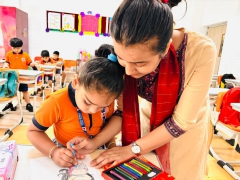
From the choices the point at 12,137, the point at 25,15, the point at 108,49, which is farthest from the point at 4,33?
the point at 108,49

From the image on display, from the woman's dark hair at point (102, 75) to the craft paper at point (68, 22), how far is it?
5341 mm

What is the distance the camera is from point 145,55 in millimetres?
535

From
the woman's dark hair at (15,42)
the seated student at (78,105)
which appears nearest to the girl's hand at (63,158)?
the seated student at (78,105)

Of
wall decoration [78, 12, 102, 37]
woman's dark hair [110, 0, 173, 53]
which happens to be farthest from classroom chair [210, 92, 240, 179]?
wall decoration [78, 12, 102, 37]

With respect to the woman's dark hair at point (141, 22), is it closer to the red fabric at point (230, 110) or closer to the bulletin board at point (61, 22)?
the red fabric at point (230, 110)

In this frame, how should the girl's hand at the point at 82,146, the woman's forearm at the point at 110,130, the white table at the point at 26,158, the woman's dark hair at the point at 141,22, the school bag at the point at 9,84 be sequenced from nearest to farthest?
the woman's dark hair at the point at 141,22 < the white table at the point at 26,158 < the girl's hand at the point at 82,146 < the woman's forearm at the point at 110,130 < the school bag at the point at 9,84

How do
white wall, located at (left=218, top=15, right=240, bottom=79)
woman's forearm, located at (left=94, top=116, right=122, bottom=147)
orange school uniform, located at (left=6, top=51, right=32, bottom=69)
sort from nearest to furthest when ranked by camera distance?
1. woman's forearm, located at (left=94, top=116, right=122, bottom=147)
2. orange school uniform, located at (left=6, top=51, right=32, bottom=69)
3. white wall, located at (left=218, top=15, right=240, bottom=79)

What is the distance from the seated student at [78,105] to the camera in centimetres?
67

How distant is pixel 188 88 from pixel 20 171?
1.97 ft

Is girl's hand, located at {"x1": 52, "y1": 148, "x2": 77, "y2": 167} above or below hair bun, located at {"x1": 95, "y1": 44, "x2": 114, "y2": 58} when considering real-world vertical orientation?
below

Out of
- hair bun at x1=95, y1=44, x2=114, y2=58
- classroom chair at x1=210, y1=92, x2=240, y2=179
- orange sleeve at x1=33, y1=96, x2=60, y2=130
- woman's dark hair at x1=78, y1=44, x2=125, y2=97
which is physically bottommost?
classroom chair at x1=210, y1=92, x2=240, y2=179

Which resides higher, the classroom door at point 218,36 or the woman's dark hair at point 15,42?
the classroom door at point 218,36

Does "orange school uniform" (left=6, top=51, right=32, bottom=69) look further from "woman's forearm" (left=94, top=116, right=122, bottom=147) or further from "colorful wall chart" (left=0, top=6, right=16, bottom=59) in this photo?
"woman's forearm" (left=94, top=116, right=122, bottom=147)

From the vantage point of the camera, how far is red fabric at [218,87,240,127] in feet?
5.64
